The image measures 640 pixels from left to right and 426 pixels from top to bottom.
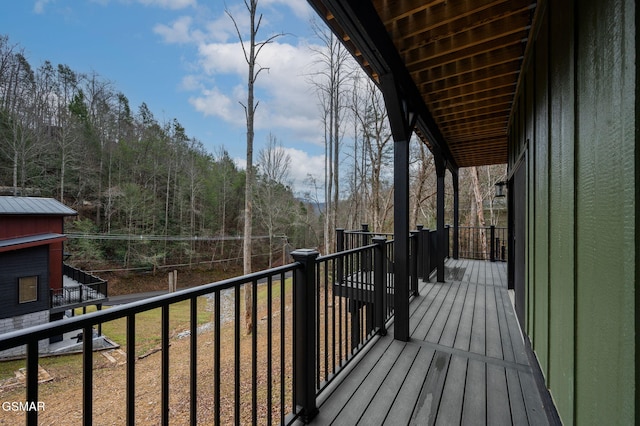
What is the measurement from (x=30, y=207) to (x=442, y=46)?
12.4 m

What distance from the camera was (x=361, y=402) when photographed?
6.07ft

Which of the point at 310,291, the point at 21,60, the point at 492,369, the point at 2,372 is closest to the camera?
the point at 310,291

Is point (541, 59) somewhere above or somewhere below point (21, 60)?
below

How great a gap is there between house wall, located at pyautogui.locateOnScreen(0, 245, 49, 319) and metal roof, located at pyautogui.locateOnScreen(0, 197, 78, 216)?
131cm

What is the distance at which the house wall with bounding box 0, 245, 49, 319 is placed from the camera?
748 centimetres

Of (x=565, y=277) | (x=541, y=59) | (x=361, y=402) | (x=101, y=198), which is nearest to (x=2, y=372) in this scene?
(x=361, y=402)

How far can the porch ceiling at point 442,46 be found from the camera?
1880 mm

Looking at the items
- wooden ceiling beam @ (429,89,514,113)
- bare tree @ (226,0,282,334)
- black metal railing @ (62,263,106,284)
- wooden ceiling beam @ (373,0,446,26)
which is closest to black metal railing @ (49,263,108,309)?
black metal railing @ (62,263,106,284)

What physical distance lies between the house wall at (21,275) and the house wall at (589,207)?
11.7 metres

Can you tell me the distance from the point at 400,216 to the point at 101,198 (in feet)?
67.3

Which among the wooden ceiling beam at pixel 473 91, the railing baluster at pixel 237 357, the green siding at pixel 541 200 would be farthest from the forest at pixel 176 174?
the railing baluster at pixel 237 357

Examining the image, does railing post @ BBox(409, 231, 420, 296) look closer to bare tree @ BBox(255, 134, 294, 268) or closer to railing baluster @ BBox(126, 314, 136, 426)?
railing baluster @ BBox(126, 314, 136, 426)

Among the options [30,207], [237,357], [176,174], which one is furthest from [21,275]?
[176,174]

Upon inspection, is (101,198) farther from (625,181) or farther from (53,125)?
(625,181)
